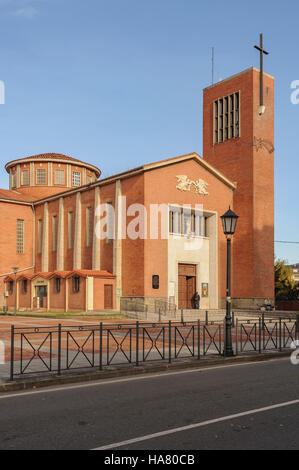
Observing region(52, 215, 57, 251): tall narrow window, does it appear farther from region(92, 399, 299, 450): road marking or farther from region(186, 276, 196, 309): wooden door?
region(92, 399, 299, 450): road marking

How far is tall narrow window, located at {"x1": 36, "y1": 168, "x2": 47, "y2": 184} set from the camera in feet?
181

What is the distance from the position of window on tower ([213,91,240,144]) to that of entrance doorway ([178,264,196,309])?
11800mm

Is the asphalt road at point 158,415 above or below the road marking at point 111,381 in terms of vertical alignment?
above

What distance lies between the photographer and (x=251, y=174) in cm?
4184

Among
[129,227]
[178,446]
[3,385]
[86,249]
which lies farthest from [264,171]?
[178,446]

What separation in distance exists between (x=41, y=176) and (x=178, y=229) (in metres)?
21.1

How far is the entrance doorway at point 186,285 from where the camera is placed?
4116 centimetres

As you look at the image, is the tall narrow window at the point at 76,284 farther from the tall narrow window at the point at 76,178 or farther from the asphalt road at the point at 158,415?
the asphalt road at the point at 158,415

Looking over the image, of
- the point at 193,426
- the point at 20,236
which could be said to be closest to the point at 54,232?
the point at 20,236

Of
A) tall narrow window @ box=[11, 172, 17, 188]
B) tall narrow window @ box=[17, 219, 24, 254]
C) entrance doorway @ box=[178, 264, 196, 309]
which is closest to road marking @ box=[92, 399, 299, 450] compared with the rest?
entrance doorway @ box=[178, 264, 196, 309]

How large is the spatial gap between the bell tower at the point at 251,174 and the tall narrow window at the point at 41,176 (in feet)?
68.5

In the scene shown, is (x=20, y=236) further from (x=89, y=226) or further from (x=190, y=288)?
(x=190, y=288)

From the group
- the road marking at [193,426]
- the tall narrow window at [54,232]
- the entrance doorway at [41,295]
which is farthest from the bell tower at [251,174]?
the road marking at [193,426]
